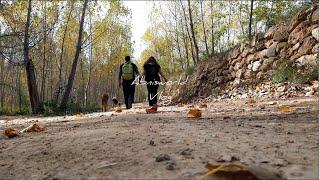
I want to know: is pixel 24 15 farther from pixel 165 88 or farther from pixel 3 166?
pixel 3 166

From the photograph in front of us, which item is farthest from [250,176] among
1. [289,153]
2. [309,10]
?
[309,10]

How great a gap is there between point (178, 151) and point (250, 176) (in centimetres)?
117

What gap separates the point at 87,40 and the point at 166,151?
30785 mm

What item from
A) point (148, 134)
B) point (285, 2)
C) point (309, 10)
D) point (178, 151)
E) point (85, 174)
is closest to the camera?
point (85, 174)

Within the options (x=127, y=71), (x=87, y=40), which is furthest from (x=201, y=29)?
(x=127, y=71)

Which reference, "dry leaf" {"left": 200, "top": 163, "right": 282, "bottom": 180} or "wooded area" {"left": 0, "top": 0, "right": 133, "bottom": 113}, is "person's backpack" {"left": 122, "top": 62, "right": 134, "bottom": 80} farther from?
"dry leaf" {"left": 200, "top": 163, "right": 282, "bottom": 180}

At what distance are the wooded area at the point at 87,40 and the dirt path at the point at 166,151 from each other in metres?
6.70

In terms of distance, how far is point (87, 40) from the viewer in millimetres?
33031

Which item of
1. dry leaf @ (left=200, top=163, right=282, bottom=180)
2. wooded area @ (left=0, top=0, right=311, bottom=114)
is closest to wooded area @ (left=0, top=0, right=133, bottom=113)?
wooded area @ (left=0, top=0, right=311, bottom=114)

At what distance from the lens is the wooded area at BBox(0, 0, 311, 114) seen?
1605 cm

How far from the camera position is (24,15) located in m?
25.6

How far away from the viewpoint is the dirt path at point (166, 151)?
267 cm

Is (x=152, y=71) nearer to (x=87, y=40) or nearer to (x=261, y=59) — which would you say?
(x=261, y=59)

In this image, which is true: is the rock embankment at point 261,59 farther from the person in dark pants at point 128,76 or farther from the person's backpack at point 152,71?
the person in dark pants at point 128,76
